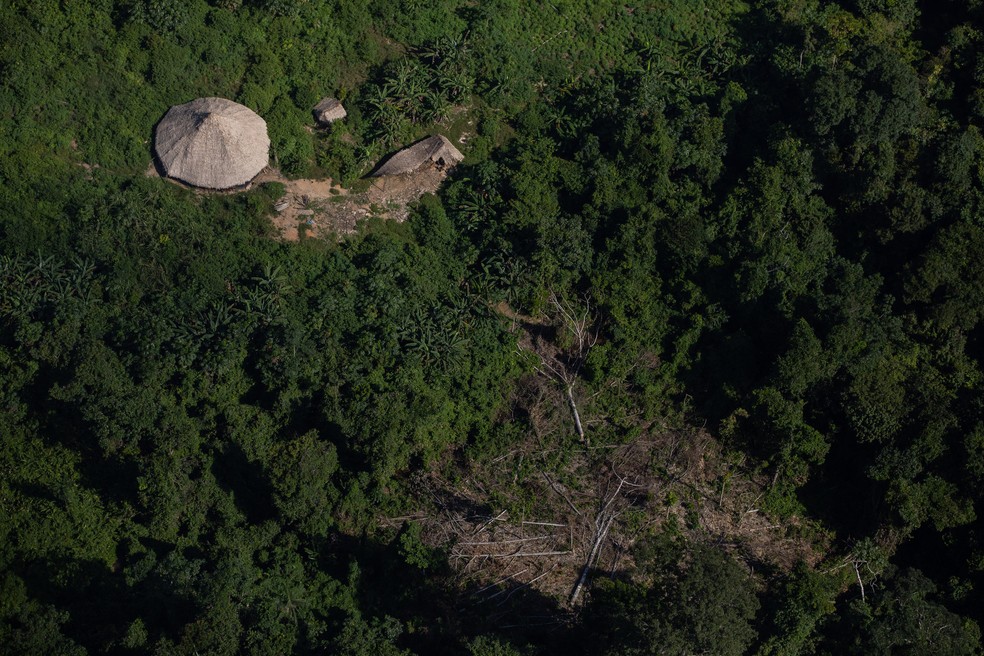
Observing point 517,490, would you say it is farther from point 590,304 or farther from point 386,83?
point 386,83

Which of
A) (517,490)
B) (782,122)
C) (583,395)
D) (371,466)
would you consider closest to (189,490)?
(371,466)

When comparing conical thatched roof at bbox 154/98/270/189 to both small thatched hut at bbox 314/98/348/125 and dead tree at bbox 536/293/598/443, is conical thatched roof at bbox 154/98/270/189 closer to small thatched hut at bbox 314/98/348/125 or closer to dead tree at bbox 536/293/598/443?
small thatched hut at bbox 314/98/348/125

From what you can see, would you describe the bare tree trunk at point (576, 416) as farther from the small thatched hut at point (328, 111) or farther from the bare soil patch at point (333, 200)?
the small thatched hut at point (328, 111)

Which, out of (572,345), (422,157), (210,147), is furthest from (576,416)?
(210,147)

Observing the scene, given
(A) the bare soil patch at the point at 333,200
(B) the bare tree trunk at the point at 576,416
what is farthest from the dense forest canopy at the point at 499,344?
(A) the bare soil patch at the point at 333,200

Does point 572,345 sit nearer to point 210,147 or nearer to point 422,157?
point 422,157

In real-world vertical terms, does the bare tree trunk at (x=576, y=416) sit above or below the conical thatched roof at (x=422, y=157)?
below

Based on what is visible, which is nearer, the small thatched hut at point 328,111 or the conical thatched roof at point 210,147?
the conical thatched roof at point 210,147
